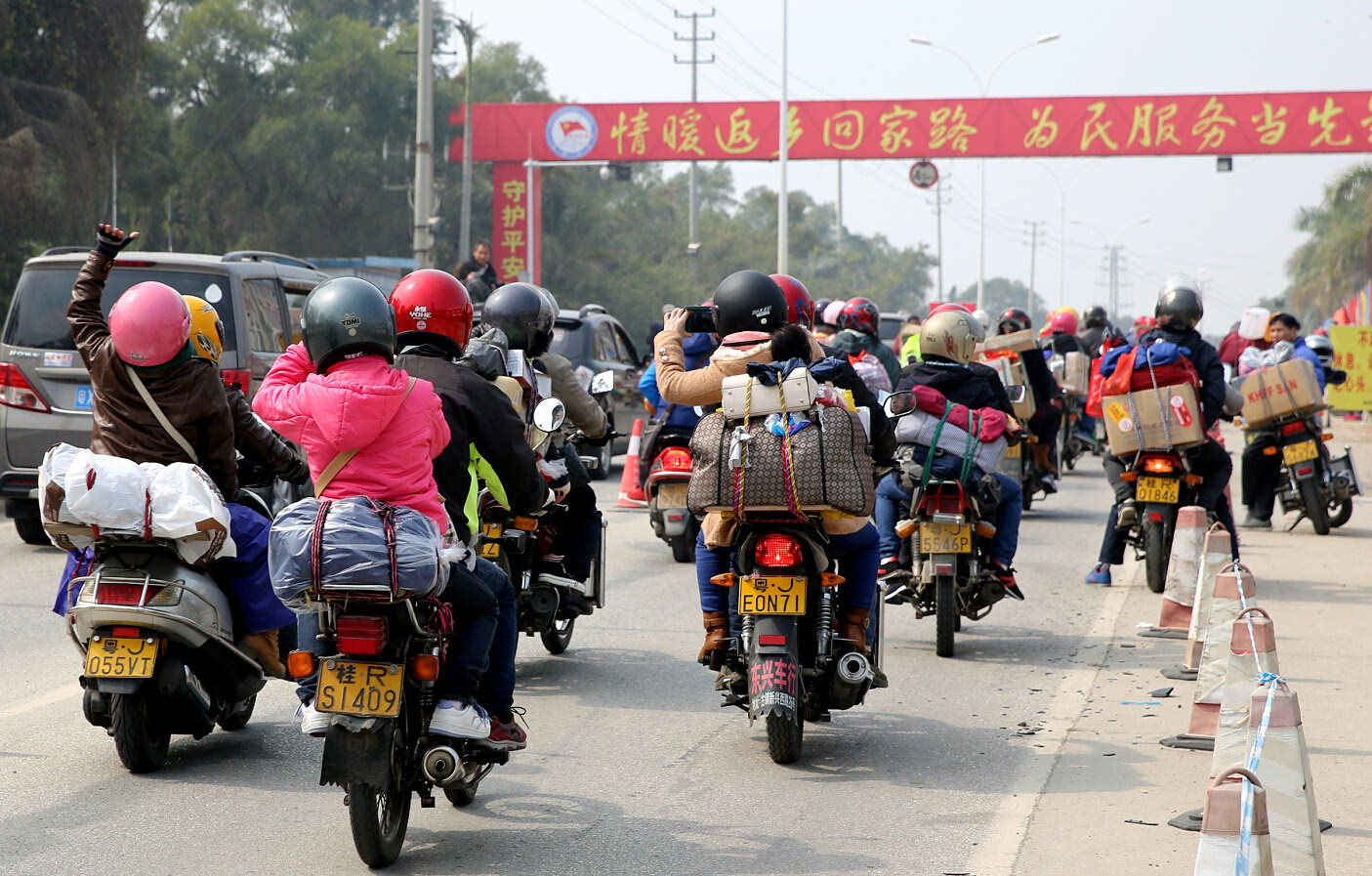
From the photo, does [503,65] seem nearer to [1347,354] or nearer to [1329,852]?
[1347,354]

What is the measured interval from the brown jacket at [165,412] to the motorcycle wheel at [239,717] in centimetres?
99

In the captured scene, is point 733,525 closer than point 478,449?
No

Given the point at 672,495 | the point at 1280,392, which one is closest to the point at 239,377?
the point at 672,495

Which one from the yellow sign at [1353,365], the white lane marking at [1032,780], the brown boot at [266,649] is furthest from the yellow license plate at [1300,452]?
the yellow sign at [1353,365]

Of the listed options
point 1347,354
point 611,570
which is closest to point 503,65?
point 1347,354

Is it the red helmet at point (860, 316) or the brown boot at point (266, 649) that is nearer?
the brown boot at point (266, 649)

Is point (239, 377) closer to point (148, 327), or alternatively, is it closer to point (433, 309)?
point (148, 327)

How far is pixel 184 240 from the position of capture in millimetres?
40438

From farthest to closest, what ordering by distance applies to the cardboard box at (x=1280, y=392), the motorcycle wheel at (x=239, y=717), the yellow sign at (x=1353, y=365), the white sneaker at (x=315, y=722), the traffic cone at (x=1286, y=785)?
the yellow sign at (x=1353, y=365)
the cardboard box at (x=1280, y=392)
the motorcycle wheel at (x=239, y=717)
the white sneaker at (x=315, y=722)
the traffic cone at (x=1286, y=785)

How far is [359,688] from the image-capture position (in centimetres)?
417

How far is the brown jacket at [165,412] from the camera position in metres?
5.44

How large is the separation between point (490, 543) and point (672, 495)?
3.90 meters

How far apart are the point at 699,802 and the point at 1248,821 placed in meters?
2.50

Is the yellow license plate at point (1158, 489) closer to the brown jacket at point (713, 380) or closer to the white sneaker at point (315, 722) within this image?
the brown jacket at point (713, 380)
